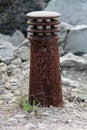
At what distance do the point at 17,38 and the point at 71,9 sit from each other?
95cm

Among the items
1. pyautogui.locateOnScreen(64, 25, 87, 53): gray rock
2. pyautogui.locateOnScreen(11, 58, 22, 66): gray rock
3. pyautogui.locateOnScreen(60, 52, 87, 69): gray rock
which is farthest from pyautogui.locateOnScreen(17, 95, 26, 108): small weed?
pyautogui.locateOnScreen(64, 25, 87, 53): gray rock

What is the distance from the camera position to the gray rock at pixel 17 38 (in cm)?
745

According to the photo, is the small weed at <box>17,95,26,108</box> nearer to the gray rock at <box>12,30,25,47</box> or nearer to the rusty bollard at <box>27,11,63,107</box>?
the rusty bollard at <box>27,11,63,107</box>

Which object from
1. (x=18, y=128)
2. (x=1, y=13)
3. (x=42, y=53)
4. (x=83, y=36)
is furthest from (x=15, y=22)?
(x=18, y=128)

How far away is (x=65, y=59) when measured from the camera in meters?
6.08

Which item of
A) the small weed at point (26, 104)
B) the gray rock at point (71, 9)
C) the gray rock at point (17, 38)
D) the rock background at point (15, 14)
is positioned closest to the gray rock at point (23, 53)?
the gray rock at point (17, 38)

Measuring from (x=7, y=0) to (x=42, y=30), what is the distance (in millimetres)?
3402

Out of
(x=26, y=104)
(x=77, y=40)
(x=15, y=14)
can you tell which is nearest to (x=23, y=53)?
(x=77, y=40)

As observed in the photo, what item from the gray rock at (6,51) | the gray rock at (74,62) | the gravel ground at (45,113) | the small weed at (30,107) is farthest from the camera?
the gray rock at (6,51)

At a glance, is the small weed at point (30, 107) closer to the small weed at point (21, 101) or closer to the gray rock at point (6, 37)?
the small weed at point (21, 101)

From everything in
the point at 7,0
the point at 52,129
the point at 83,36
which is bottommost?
the point at 52,129

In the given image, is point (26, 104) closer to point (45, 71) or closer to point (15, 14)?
point (45, 71)

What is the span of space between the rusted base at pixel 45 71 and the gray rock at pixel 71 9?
2711 millimetres

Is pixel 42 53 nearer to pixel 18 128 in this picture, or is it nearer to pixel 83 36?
pixel 18 128
